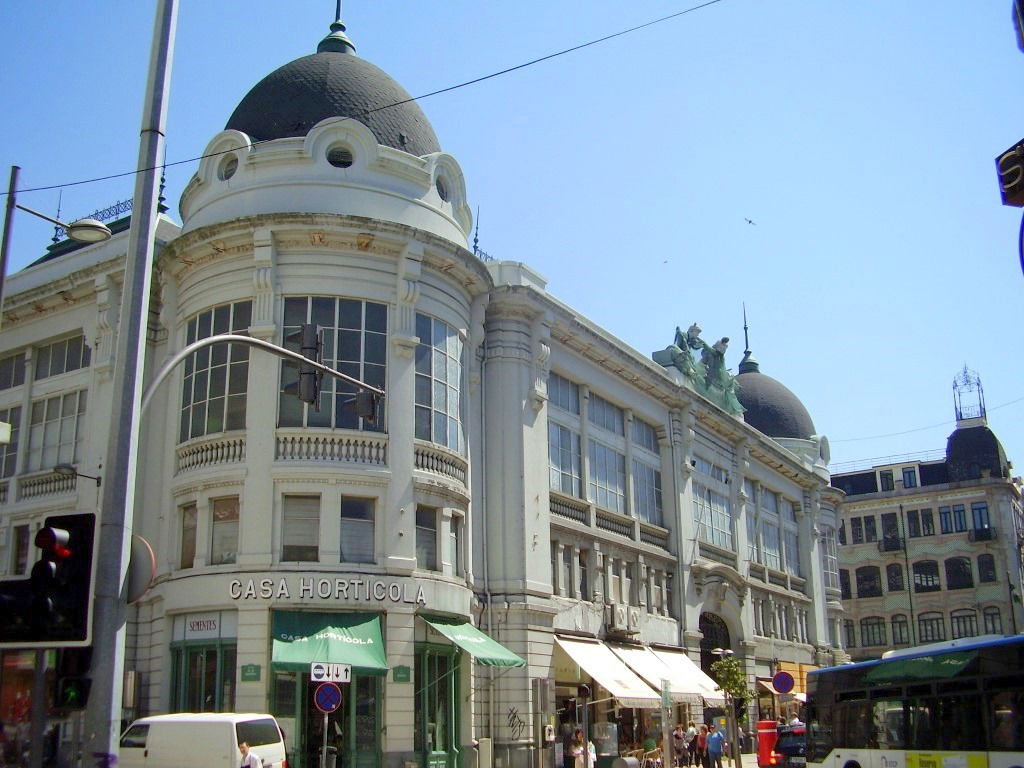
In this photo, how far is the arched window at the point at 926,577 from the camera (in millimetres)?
75375

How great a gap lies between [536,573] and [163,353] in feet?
38.3

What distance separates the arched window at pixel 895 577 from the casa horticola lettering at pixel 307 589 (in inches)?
2311

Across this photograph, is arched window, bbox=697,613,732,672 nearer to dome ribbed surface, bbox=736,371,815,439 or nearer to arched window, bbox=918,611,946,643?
dome ribbed surface, bbox=736,371,815,439

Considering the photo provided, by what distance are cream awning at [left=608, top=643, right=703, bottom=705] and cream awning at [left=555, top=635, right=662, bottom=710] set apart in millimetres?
573

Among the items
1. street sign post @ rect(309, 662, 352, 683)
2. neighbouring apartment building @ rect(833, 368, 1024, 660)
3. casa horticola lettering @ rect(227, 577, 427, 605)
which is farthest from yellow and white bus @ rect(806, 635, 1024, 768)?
neighbouring apartment building @ rect(833, 368, 1024, 660)

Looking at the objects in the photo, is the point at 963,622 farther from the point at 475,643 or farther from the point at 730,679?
the point at 475,643

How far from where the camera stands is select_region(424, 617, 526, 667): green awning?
88.8 ft

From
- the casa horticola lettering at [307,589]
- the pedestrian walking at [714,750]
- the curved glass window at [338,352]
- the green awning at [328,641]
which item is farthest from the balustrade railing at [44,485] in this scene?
the pedestrian walking at [714,750]

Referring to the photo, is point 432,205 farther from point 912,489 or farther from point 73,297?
Result: point 912,489

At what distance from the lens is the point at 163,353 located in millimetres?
29734

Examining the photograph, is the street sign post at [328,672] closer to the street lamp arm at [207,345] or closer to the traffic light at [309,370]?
the street lamp arm at [207,345]

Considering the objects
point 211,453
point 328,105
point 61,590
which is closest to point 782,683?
point 211,453

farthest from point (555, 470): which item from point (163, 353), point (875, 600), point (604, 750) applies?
point (875, 600)

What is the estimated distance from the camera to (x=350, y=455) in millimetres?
26922
